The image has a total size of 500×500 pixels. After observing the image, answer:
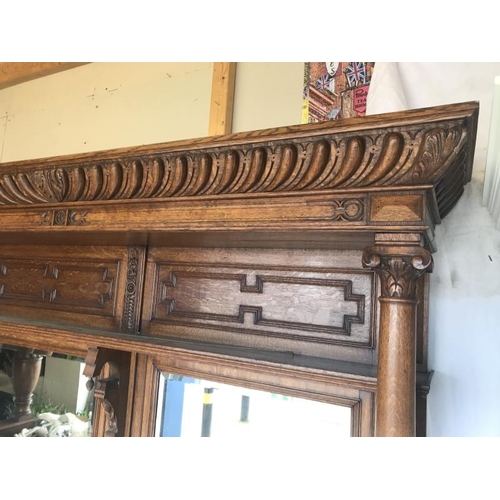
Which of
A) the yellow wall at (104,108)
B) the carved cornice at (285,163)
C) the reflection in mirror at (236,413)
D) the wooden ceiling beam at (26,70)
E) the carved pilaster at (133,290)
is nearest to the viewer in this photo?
the carved cornice at (285,163)

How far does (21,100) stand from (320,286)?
1.49 meters

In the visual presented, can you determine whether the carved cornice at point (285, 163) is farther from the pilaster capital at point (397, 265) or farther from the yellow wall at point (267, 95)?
the yellow wall at point (267, 95)

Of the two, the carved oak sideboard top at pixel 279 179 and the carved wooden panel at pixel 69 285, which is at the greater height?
the carved oak sideboard top at pixel 279 179

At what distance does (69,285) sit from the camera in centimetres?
95

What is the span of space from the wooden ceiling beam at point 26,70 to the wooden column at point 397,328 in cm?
138

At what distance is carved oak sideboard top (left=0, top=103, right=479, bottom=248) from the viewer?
17.2 inches

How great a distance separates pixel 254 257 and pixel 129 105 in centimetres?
79

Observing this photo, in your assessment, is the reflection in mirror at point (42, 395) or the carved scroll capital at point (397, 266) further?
the reflection in mirror at point (42, 395)

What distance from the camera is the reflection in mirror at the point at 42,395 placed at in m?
0.88

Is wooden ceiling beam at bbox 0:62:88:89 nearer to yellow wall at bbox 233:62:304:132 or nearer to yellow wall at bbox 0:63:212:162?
yellow wall at bbox 0:63:212:162

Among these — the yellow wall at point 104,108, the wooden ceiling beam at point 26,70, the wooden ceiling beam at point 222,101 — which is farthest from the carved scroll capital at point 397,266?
the wooden ceiling beam at point 26,70

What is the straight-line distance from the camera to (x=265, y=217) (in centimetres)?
52

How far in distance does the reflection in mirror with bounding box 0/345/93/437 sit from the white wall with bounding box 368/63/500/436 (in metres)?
0.77
